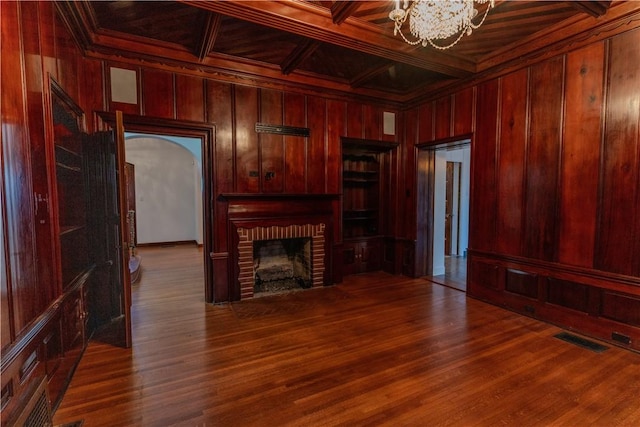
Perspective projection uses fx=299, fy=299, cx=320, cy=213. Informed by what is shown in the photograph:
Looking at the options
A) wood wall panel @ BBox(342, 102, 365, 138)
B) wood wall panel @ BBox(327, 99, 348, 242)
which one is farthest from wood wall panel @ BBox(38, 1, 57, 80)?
wood wall panel @ BBox(342, 102, 365, 138)

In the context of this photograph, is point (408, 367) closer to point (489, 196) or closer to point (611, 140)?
point (489, 196)

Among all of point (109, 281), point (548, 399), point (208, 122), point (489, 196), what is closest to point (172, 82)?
point (208, 122)

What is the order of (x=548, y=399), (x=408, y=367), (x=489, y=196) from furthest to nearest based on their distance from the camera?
(x=489, y=196) → (x=408, y=367) → (x=548, y=399)

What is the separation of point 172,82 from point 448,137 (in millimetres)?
3861

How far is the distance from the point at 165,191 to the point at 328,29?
763 centimetres

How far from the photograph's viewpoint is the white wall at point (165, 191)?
855 cm

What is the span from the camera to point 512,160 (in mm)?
3691

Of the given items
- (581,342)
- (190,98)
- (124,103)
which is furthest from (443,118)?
(124,103)

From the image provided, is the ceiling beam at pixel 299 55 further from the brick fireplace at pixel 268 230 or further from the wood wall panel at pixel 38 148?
the wood wall panel at pixel 38 148

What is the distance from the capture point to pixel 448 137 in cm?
451

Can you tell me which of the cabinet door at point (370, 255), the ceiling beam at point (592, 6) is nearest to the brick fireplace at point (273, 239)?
the cabinet door at point (370, 255)

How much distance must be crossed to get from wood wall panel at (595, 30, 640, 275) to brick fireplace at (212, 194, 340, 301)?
3.11 meters

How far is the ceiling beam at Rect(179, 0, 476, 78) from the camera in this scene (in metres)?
2.64

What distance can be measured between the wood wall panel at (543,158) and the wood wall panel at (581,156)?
0.25ft
